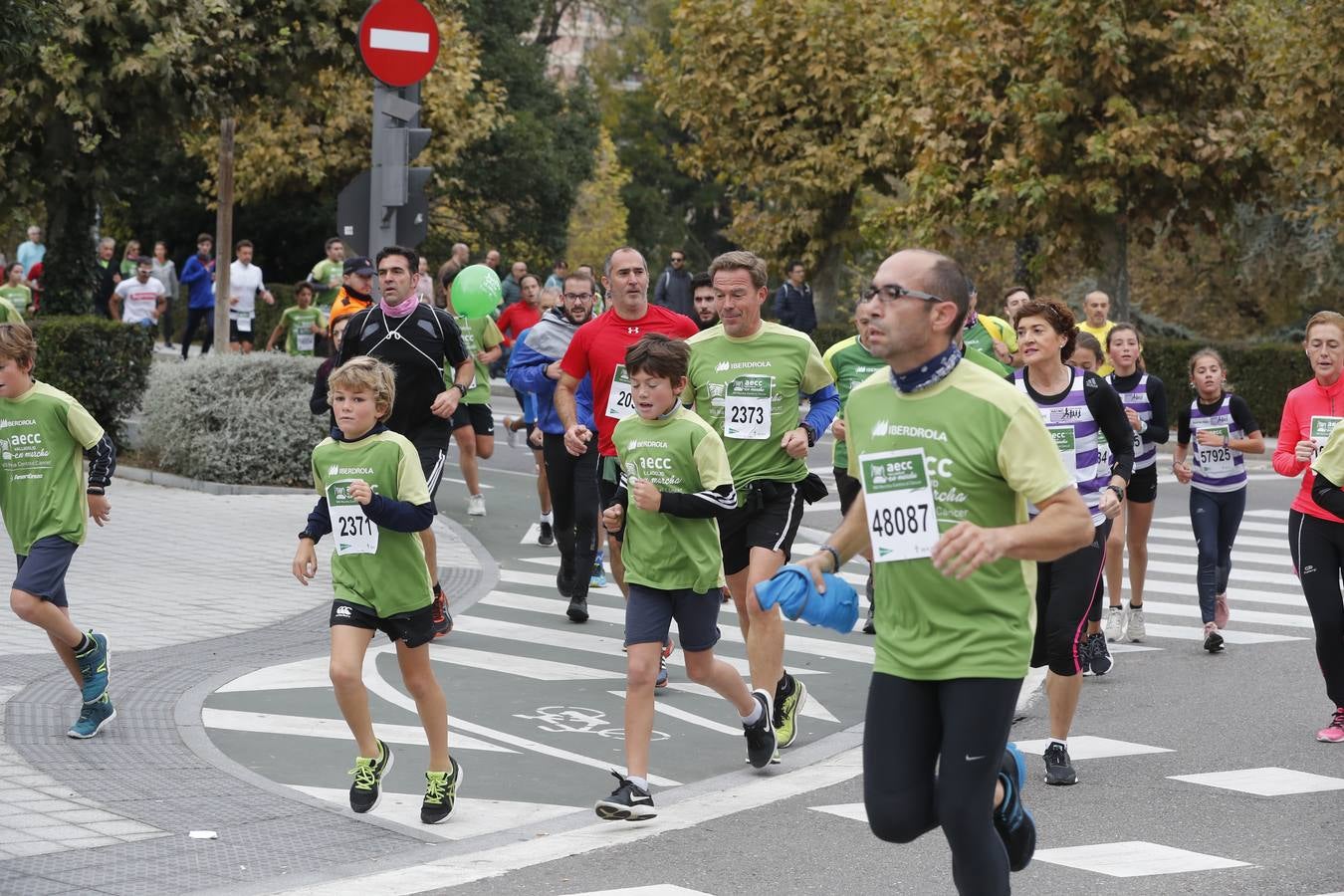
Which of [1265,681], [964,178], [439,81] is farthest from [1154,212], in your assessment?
[1265,681]

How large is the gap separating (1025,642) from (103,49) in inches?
612

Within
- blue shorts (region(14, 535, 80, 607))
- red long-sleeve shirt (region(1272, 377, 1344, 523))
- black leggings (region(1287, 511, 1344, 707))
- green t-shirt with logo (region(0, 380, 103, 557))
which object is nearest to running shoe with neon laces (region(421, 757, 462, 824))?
blue shorts (region(14, 535, 80, 607))

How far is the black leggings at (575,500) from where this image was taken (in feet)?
36.7

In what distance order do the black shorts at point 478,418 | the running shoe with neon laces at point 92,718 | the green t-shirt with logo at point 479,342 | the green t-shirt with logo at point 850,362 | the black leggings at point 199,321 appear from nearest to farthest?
the running shoe with neon laces at point 92,718
the green t-shirt with logo at point 850,362
the black shorts at point 478,418
the green t-shirt with logo at point 479,342
the black leggings at point 199,321

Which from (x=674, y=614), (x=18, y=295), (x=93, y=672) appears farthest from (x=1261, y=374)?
(x=93, y=672)

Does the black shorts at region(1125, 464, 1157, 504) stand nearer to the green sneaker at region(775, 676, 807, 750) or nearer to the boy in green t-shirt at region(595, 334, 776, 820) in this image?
the green sneaker at region(775, 676, 807, 750)

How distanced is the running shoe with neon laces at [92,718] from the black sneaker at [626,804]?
2333 millimetres

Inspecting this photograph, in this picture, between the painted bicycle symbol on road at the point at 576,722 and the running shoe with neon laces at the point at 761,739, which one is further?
the painted bicycle symbol on road at the point at 576,722

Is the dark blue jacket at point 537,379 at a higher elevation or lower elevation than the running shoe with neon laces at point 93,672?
higher

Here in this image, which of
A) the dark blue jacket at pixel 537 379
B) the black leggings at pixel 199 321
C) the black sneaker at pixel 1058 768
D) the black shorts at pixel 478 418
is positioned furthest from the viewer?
the black leggings at pixel 199 321

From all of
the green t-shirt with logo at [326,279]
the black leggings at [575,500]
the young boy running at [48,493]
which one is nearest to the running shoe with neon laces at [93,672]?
the young boy running at [48,493]

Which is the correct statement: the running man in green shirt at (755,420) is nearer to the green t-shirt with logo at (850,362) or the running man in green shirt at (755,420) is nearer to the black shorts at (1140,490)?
the green t-shirt with logo at (850,362)

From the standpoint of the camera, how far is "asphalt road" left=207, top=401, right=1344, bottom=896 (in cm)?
609

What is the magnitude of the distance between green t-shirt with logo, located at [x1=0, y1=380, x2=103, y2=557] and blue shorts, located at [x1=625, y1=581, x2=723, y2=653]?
234cm
